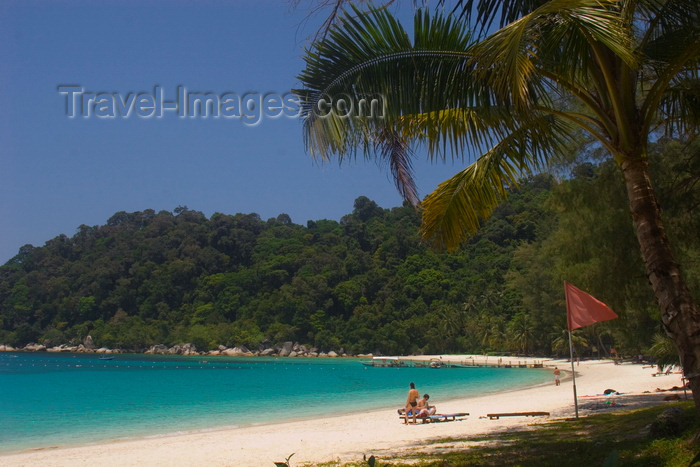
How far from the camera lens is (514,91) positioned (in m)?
4.21

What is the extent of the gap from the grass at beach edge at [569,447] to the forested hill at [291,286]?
30920 millimetres

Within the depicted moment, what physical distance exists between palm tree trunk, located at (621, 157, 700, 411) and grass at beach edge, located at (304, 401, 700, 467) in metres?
0.93

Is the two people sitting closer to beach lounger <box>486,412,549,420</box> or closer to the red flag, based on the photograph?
beach lounger <box>486,412,549,420</box>

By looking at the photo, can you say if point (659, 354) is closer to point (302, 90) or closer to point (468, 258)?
point (302, 90)

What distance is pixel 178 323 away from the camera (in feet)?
295

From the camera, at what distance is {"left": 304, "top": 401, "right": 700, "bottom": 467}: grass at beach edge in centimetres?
520

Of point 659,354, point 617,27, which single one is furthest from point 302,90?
Answer: point 659,354

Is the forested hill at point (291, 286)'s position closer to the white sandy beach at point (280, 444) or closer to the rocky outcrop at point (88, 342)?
the rocky outcrop at point (88, 342)

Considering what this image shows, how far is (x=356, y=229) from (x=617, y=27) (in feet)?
295

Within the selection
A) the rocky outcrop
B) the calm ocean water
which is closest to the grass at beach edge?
the calm ocean water

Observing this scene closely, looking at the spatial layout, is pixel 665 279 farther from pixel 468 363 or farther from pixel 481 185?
pixel 468 363

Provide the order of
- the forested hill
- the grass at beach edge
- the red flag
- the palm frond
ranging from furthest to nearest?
the forested hill, the red flag, the palm frond, the grass at beach edge

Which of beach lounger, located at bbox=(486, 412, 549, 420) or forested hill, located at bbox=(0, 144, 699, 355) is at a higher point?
forested hill, located at bbox=(0, 144, 699, 355)

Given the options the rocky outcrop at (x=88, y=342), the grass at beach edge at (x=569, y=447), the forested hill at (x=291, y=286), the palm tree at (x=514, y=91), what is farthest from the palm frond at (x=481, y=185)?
the rocky outcrop at (x=88, y=342)
